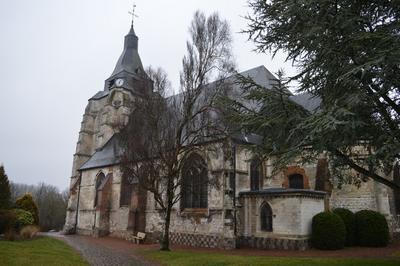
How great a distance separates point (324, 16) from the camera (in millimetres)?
7859

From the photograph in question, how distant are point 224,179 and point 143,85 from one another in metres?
6.59

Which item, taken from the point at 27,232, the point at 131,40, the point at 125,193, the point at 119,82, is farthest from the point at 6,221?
the point at 131,40

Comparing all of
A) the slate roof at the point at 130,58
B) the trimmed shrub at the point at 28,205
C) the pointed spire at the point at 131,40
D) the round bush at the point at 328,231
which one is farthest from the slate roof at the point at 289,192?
the pointed spire at the point at 131,40

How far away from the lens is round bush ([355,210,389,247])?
1709 centimetres

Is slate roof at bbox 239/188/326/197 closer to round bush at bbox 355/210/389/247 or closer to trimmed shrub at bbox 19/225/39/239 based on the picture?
round bush at bbox 355/210/389/247

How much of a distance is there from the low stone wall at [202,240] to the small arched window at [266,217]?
1.82 metres

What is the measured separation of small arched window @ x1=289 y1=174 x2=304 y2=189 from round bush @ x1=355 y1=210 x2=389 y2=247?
3565 millimetres

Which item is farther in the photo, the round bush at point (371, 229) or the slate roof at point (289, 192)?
the slate roof at point (289, 192)

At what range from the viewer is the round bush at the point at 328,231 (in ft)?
53.1

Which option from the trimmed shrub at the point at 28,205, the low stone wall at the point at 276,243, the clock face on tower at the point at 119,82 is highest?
the clock face on tower at the point at 119,82

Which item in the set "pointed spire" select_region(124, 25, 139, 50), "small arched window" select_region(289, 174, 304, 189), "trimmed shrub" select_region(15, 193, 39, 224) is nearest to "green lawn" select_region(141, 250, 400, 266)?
"small arched window" select_region(289, 174, 304, 189)

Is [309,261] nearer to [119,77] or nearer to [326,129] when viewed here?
[326,129]

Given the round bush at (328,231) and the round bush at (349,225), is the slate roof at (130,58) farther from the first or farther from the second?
the round bush at (349,225)

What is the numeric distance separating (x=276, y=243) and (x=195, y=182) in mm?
5893
